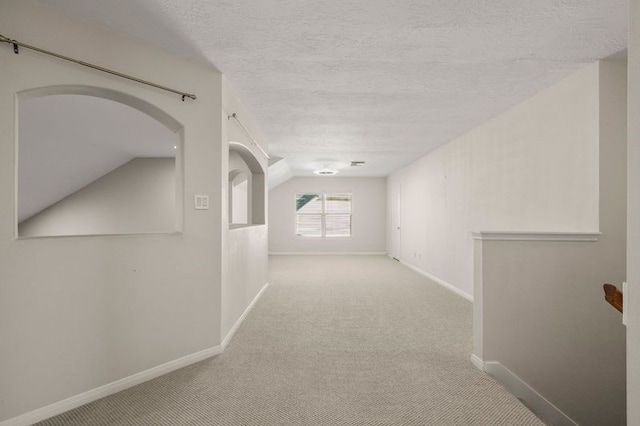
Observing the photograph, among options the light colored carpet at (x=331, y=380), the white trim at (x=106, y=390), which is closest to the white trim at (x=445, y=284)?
the light colored carpet at (x=331, y=380)

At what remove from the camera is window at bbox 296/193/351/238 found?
10570mm

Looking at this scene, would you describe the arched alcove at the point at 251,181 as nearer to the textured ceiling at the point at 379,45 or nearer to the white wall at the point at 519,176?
the textured ceiling at the point at 379,45

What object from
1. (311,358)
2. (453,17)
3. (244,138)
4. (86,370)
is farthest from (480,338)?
(244,138)

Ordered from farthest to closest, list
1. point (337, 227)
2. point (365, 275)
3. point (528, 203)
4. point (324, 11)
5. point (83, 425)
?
point (337, 227)
point (365, 275)
point (528, 203)
point (324, 11)
point (83, 425)

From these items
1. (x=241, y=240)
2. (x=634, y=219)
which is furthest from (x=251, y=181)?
(x=634, y=219)

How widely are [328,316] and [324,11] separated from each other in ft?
10.1

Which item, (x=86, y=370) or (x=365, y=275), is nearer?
(x=86, y=370)

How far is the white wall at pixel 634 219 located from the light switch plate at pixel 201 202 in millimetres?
2563

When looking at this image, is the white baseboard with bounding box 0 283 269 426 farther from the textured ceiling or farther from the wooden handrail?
the wooden handrail

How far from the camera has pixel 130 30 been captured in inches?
88.0

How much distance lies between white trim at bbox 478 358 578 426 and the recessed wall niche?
2.73 metres

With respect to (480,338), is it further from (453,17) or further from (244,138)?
(244,138)

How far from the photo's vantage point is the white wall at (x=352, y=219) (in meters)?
10.4

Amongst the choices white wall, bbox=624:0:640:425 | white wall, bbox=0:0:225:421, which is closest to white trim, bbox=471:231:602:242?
white wall, bbox=624:0:640:425
